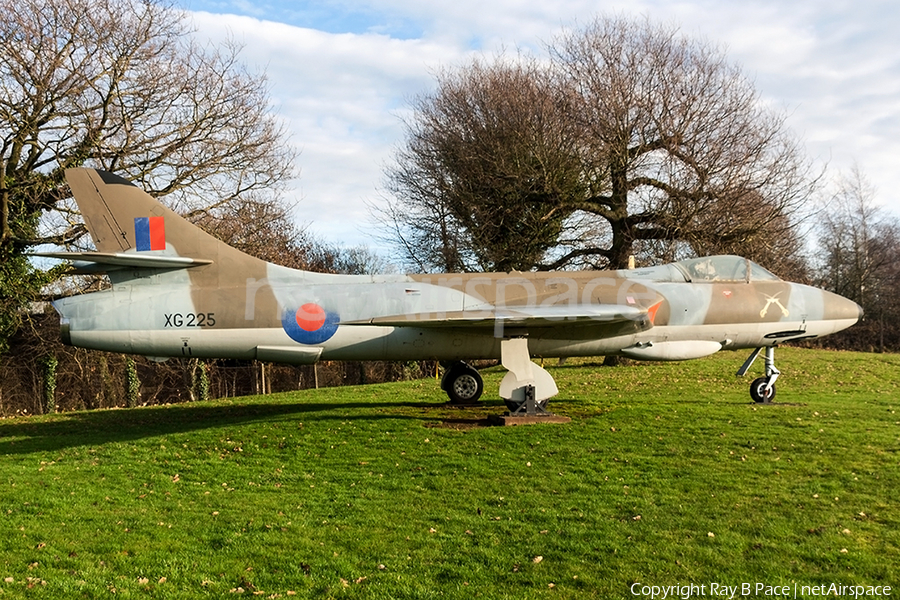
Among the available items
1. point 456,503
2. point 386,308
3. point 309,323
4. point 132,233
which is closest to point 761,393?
point 386,308

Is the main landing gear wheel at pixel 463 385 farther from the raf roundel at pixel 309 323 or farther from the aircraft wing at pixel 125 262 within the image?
the aircraft wing at pixel 125 262

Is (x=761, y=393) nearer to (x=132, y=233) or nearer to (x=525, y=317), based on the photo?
(x=525, y=317)

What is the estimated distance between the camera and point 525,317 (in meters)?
11.9

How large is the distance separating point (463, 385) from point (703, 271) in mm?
5526

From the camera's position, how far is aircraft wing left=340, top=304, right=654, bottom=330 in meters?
11.7

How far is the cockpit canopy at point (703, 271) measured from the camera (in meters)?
13.9

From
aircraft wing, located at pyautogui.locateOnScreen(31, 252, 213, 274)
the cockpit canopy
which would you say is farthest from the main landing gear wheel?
aircraft wing, located at pyautogui.locateOnScreen(31, 252, 213, 274)

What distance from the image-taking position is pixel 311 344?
42.0ft

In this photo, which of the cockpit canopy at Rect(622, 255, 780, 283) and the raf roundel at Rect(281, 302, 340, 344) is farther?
the cockpit canopy at Rect(622, 255, 780, 283)

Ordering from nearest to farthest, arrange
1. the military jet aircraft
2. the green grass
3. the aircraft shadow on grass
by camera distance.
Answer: the green grass, the military jet aircraft, the aircraft shadow on grass

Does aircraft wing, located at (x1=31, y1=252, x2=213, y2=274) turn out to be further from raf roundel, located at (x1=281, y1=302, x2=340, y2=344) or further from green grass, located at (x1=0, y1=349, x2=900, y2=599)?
green grass, located at (x1=0, y1=349, x2=900, y2=599)

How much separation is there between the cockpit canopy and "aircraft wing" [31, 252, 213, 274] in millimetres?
8254

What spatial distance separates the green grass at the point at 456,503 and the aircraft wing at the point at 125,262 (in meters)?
3.09

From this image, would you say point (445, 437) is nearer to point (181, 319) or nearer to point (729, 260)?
point (181, 319)
